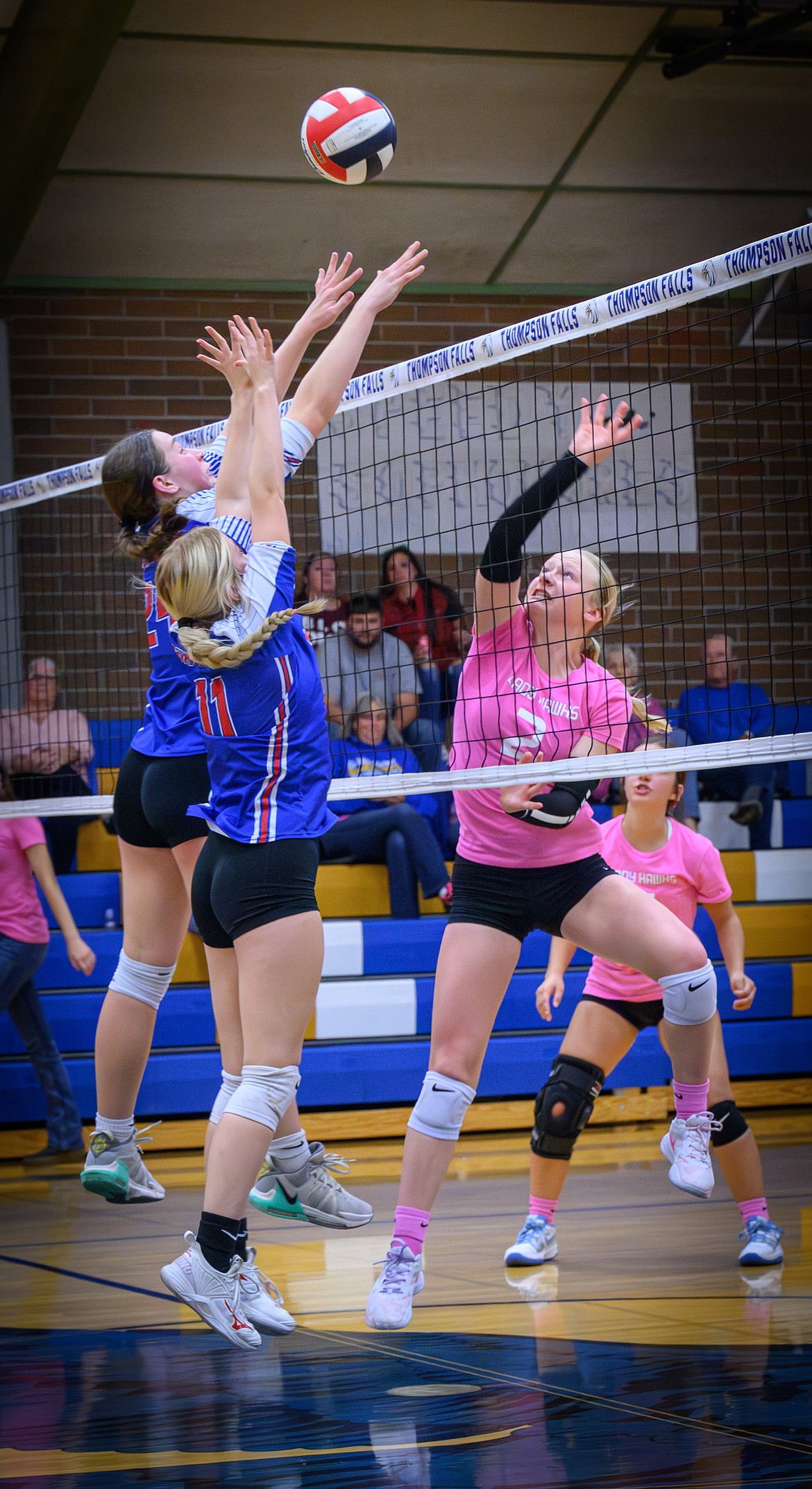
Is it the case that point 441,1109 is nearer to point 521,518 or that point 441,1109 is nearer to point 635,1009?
point 635,1009

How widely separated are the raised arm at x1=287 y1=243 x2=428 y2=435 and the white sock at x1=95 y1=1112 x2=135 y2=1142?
184 centimetres

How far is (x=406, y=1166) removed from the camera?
3918mm

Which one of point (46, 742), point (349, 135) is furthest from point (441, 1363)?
point (46, 742)

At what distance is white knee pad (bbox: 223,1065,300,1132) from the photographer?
11.0 feet

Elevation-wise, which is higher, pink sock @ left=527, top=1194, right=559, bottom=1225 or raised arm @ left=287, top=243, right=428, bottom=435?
raised arm @ left=287, top=243, right=428, bottom=435

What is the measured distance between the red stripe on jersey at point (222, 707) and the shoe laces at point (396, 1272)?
1.30 m

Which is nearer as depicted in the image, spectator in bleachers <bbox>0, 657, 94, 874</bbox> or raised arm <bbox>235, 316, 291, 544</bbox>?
raised arm <bbox>235, 316, 291, 544</bbox>

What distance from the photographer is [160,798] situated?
4086 millimetres

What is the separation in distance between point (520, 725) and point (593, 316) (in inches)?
43.6

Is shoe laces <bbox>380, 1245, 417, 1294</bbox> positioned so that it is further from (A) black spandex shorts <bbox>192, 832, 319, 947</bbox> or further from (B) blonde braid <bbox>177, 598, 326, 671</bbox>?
(B) blonde braid <bbox>177, 598, 326, 671</bbox>

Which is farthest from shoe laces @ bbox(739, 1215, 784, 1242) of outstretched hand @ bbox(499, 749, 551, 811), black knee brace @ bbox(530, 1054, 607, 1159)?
outstretched hand @ bbox(499, 749, 551, 811)

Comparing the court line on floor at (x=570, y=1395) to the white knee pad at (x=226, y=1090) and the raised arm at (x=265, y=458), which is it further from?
the raised arm at (x=265, y=458)

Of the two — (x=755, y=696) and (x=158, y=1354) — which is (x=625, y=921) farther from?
(x=755, y=696)

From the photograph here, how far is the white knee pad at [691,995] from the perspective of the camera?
4.10 m
